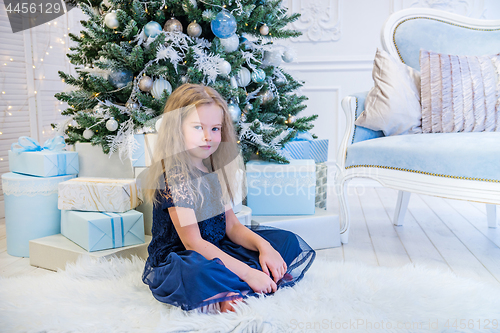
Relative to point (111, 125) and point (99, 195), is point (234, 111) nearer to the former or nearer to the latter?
point (111, 125)

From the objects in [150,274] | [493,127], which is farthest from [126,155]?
[493,127]

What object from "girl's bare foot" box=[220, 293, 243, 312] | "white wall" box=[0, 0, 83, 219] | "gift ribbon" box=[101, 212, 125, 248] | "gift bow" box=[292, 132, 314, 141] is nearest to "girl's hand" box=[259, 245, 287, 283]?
"girl's bare foot" box=[220, 293, 243, 312]

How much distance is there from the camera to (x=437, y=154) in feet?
4.11

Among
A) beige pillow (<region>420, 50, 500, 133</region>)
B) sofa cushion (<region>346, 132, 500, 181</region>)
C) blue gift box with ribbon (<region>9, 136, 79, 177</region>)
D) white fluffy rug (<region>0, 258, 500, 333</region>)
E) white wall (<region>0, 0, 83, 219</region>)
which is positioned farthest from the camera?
white wall (<region>0, 0, 83, 219</region>)

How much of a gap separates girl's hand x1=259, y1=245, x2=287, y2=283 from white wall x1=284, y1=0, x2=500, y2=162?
1.83 meters

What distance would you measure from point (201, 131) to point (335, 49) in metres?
2.04

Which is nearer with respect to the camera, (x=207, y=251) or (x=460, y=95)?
(x=207, y=251)

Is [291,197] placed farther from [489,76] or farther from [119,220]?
[489,76]

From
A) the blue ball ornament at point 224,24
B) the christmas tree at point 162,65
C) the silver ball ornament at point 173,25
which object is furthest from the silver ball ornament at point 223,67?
the silver ball ornament at point 173,25

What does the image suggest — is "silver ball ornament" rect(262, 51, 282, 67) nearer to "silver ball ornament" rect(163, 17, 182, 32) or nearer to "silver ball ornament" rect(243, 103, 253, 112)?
"silver ball ornament" rect(243, 103, 253, 112)

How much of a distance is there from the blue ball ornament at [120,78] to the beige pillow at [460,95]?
3.89 feet

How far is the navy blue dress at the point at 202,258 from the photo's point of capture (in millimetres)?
839

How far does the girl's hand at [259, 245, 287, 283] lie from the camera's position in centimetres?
97

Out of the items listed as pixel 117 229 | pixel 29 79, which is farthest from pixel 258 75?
pixel 29 79
